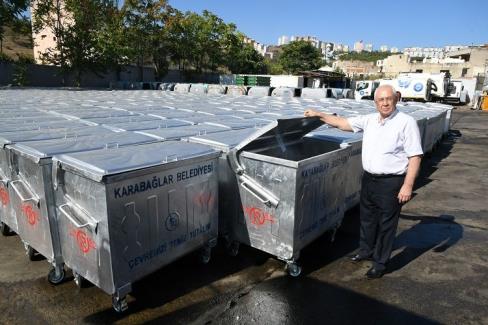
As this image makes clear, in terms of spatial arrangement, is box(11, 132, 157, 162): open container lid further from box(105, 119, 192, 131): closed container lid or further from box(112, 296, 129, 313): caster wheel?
box(112, 296, 129, 313): caster wheel

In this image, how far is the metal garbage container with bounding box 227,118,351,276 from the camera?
3.43m

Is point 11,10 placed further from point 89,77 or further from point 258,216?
point 258,216

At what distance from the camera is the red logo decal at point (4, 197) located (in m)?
3.82

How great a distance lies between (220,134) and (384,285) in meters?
2.60

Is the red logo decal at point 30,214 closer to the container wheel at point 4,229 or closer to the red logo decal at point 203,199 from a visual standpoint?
the container wheel at point 4,229

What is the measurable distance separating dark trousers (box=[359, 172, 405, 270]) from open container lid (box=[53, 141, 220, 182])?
1643 millimetres

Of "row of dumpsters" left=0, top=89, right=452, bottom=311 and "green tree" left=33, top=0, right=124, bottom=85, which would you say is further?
"green tree" left=33, top=0, right=124, bottom=85

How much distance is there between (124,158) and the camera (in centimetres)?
305

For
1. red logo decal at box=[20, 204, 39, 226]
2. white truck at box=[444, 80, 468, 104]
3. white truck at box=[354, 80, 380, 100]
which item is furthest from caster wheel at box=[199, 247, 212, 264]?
white truck at box=[444, 80, 468, 104]

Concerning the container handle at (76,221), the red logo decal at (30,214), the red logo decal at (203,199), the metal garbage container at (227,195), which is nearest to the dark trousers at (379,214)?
the metal garbage container at (227,195)

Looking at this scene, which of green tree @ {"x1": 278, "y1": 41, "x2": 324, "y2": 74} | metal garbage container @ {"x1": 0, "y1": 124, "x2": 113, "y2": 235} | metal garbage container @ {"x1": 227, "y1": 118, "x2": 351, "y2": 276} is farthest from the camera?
green tree @ {"x1": 278, "y1": 41, "x2": 324, "y2": 74}

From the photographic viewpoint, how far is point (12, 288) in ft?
11.0

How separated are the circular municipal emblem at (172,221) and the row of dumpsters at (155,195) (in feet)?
0.04

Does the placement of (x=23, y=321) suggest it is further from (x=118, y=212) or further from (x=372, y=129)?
(x=372, y=129)
